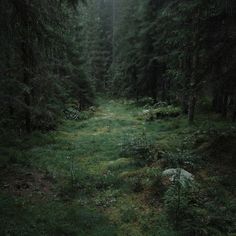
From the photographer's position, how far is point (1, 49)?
34.1ft

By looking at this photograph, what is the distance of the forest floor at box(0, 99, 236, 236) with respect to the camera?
9031mm

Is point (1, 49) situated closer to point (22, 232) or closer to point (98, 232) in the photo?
point (22, 232)

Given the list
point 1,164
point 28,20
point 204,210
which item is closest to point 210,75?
point 204,210

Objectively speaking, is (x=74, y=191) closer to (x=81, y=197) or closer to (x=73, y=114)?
(x=81, y=197)

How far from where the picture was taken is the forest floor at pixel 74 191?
29.6 feet

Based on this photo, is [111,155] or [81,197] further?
[111,155]

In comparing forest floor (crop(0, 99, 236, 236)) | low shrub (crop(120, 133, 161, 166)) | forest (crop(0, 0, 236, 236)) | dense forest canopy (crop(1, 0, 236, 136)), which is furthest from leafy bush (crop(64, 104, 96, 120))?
low shrub (crop(120, 133, 161, 166))

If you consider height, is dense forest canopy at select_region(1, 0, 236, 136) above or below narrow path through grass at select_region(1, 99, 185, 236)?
above

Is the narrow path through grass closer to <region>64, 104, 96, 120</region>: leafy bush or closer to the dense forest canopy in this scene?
the dense forest canopy

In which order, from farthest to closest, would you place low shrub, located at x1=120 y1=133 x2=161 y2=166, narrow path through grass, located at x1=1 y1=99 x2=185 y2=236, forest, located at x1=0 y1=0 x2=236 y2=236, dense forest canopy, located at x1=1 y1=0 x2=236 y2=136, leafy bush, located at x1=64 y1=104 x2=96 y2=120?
1. leafy bush, located at x1=64 y1=104 x2=96 y2=120
2. low shrub, located at x1=120 y1=133 x2=161 y2=166
3. dense forest canopy, located at x1=1 y1=0 x2=236 y2=136
4. forest, located at x1=0 y1=0 x2=236 y2=236
5. narrow path through grass, located at x1=1 y1=99 x2=185 y2=236

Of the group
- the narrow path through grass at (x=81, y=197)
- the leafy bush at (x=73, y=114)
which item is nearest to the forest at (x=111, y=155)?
the narrow path through grass at (x=81, y=197)

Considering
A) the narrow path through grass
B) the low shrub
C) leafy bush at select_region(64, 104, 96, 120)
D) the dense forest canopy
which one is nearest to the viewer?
the narrow path through grass

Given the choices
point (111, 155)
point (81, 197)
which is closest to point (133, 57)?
Answer: point (111, 155)

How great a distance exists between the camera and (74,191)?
38.1 ft
